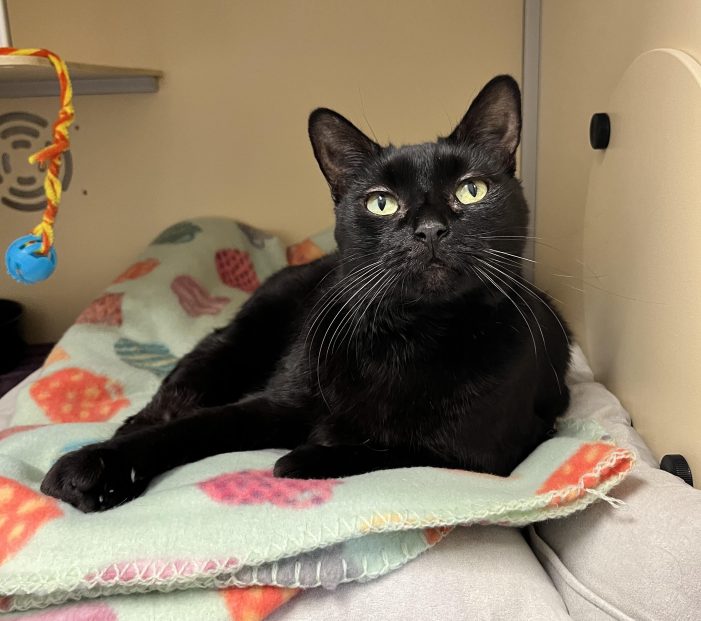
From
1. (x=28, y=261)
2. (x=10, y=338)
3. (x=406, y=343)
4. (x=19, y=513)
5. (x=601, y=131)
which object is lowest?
(x=10, y=338)

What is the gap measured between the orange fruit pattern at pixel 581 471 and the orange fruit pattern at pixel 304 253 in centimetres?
116

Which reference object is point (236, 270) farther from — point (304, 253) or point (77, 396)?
point (77, 396)

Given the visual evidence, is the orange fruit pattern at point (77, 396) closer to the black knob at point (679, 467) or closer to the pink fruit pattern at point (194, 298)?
the pink fruit pattern at point (194, 298)

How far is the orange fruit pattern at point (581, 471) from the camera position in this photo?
2.84ft

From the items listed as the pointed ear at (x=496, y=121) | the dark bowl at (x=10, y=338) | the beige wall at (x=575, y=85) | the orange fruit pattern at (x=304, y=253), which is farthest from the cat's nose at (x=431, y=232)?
the dark bowl at (x=10, y=338)

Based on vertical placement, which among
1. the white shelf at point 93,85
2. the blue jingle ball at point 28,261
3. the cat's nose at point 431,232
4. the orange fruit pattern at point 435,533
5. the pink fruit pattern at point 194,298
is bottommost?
the orange fruit pattern at point 435,533

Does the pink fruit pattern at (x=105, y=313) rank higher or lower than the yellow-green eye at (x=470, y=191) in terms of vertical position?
lower

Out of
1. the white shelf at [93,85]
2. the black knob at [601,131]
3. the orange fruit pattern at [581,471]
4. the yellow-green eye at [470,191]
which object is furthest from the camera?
the white shelf at [93,85]

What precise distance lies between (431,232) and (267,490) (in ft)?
1.27

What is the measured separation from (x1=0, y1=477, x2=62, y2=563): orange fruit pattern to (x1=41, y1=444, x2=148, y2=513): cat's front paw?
0.9 inches

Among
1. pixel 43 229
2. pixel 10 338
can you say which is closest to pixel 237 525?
pixel 43 229

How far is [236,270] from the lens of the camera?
6.42ft

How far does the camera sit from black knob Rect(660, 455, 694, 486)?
98cm

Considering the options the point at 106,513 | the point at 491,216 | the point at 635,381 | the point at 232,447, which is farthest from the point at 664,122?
the point at 106,513
